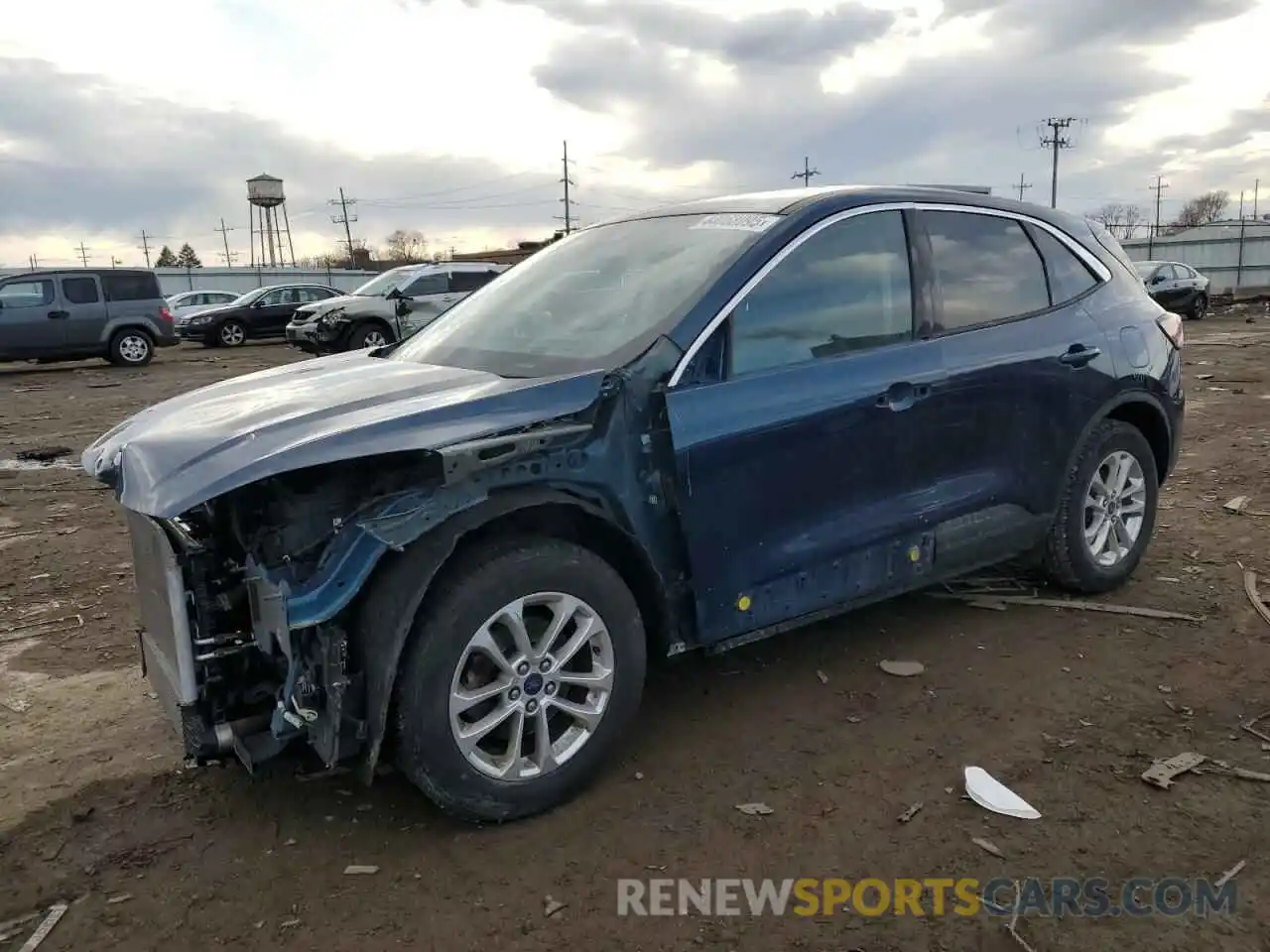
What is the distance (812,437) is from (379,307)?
1542 centimetres

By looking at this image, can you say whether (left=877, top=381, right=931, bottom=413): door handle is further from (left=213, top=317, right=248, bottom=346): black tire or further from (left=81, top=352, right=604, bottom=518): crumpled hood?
(left=213, top=317, right=248, bottom=346): black tire

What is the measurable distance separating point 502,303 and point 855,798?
2338mm

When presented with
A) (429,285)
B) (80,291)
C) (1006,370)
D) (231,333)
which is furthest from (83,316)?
(1006,370)

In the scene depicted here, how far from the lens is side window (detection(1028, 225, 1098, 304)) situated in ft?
14.1

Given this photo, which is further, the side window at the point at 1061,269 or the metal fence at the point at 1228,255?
the metal fence at the point at 1228,255

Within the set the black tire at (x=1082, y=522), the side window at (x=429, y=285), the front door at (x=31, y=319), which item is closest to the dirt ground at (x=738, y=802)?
the black tire at (x=1082, y=522)

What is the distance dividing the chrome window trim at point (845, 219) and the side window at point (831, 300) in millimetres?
21

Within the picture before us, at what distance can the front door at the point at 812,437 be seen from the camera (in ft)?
10.2

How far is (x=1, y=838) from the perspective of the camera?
9.37 feet

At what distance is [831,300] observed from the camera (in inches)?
138

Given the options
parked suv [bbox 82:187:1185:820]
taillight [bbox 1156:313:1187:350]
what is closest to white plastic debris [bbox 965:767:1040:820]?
parked suv [bbox 82:187:1185:820]

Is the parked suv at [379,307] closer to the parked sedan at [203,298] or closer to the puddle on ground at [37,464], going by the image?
the puddle on ground at [37,464]

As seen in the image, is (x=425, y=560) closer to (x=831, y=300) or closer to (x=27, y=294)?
(x=831, y=300)

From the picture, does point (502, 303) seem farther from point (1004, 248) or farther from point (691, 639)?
point (1004, 248)
